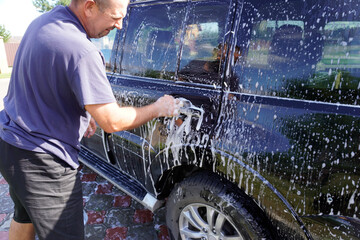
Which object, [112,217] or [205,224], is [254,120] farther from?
[112,217]

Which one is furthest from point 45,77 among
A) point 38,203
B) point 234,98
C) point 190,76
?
point 234,98

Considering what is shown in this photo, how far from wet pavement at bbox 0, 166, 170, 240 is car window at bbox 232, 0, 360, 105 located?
5.35 ft

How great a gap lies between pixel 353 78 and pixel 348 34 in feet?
0.62

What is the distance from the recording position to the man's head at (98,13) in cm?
124

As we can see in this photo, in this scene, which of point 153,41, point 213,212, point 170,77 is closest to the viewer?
point 213,212

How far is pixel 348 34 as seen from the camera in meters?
1.11

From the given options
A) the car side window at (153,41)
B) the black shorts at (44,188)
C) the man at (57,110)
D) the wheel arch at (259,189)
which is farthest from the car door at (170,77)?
the black shorts at (44,188)

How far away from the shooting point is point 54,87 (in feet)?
4.01

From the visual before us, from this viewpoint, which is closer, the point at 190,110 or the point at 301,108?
the point at 301,108

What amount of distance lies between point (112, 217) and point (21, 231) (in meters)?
0.98

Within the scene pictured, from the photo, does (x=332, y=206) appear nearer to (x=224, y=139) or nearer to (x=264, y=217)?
(x=264, y=217)

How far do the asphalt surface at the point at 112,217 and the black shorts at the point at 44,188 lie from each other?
0.97m

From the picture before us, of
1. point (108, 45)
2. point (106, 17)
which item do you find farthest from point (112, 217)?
point (106, 17)

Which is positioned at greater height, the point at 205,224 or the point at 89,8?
the point at 89,8
